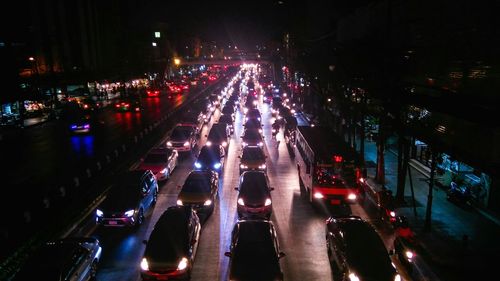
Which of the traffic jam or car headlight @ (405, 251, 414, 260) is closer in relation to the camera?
the traffic jam

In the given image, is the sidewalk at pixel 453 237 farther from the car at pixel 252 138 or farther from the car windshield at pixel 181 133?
the car windshield at pixel 181 133

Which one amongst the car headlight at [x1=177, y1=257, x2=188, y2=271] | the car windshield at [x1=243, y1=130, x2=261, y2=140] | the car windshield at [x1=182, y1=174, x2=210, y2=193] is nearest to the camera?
the car headlight at [x1=177, y1=257, x2=188, y2=271]

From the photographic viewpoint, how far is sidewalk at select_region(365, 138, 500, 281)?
1394 cm

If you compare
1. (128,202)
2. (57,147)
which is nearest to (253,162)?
(128,202)

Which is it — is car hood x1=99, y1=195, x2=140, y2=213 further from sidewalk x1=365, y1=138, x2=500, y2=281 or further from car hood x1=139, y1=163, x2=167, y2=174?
sidewalk x1=365, y1=138, x2=500, y2=281

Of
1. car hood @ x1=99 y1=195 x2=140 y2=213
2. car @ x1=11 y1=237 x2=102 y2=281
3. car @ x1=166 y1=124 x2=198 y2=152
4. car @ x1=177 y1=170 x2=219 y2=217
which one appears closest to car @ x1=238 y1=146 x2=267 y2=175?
car @ x1=177 y1=170 x2=219 y2=217

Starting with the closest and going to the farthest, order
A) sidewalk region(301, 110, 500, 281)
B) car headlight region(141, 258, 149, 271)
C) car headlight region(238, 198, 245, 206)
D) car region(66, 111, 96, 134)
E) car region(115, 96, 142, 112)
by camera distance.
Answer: car headlight region(141, 258, 149, 271), sidewalk region(301, 110, 500, 281), car headlight region(238, 198, 245, 206), car region(66, 111, 96, 134), car region(115, 96, 142, 112)

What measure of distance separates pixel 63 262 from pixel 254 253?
5.32 meters

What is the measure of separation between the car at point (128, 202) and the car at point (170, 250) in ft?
9.21

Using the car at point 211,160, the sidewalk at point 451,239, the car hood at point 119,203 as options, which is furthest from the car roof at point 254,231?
the car at point 211,160

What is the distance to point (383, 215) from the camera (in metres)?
18.1

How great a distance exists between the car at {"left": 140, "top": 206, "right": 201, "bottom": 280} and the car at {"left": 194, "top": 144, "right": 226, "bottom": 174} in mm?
9834

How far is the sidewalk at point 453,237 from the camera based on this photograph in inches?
549

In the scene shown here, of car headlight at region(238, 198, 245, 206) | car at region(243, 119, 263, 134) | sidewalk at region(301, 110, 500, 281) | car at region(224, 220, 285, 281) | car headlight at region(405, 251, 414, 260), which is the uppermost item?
car at region(243, 119, 263, 134)
